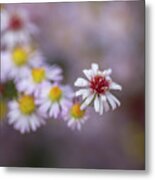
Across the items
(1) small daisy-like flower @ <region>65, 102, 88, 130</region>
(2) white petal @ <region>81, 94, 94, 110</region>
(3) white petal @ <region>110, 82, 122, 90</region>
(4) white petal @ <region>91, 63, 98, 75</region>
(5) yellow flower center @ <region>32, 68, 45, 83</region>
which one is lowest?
(1) small daisy-like flower @ <region>65, 102, 88, 130</region>

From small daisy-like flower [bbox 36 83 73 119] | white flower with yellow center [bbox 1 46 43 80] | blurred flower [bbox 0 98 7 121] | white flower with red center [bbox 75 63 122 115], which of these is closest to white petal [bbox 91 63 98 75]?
white flower with red center [bbox 75 63 122 115]

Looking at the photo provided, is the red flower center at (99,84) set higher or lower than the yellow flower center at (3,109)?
higher

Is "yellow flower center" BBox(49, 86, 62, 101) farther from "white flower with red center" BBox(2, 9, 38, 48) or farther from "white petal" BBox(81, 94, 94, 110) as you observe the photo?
"white flower with red center" BBox(2, 9, 38, 48)

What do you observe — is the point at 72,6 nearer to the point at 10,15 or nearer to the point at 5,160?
the point at 10,15

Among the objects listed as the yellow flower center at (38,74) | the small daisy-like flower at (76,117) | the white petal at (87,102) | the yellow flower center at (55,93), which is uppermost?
the yellow flower center at (38,74)

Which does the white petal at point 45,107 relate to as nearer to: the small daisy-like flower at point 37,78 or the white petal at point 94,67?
the small daisy-like flower at point 37,78

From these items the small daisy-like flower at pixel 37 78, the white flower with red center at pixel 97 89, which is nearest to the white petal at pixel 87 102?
the white flower with red center at pixel 97 89

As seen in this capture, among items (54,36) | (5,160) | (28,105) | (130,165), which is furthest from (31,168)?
(54,36)
